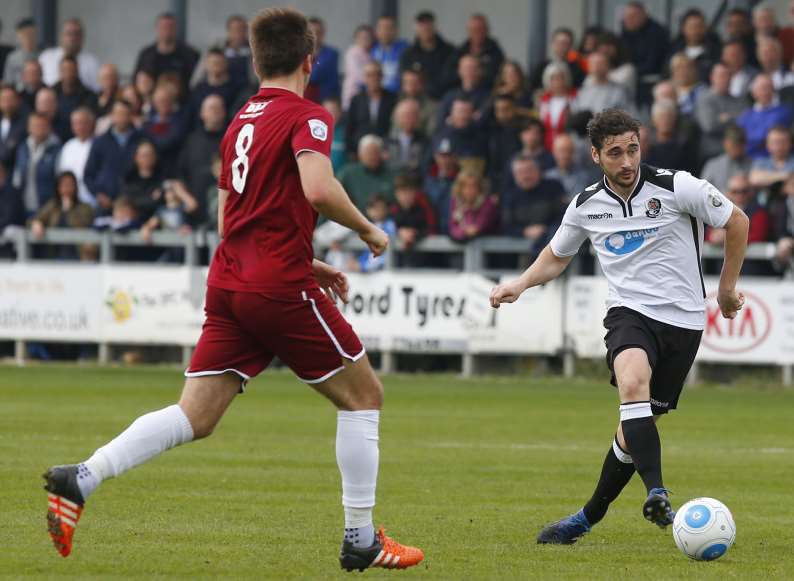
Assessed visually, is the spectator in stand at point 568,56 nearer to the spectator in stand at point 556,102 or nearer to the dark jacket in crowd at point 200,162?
the spectator in stand at point 556,102

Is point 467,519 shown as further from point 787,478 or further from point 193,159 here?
point 193,159

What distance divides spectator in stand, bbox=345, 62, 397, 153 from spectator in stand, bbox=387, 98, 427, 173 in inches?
10.2

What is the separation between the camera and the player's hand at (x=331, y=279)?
7.05m

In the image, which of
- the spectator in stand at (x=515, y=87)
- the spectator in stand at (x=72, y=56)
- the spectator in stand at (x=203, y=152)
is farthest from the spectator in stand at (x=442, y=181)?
the spectator in stand at (x=72, y=56)

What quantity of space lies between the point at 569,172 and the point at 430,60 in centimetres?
341

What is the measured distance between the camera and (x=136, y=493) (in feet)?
31.1

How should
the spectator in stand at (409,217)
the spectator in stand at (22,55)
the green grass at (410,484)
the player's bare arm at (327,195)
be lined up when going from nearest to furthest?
1. the player's bare arm at (327,195)
2. the green grass at (410,484)
3. the spectator in stand at (409,217)
4. the spectator in stand at (22,55)

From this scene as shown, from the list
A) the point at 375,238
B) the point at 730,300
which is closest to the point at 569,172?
the point at 730,300

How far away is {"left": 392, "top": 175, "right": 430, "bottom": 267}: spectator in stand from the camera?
19406 mm

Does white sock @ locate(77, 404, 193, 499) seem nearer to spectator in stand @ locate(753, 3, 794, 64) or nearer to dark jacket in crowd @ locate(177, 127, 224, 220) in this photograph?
spectator in stand @ locate(753, 3, 794, 64)

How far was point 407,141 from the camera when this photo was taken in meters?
20.4

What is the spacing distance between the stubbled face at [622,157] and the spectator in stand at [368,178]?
11531 mm

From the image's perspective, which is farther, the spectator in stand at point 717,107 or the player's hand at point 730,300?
the spectator in stand at point 717,107

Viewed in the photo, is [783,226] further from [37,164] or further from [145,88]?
[37,164]
